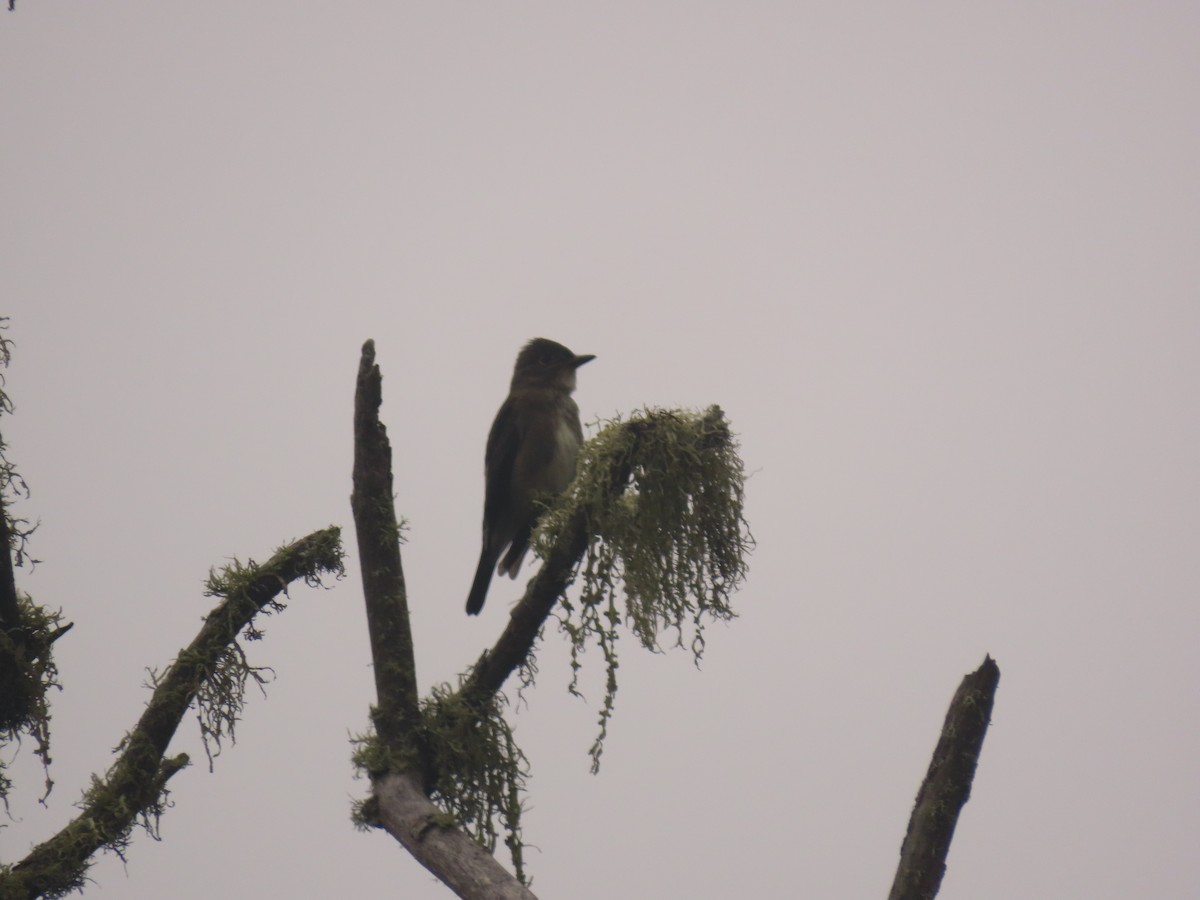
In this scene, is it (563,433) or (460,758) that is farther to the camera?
(563,433)

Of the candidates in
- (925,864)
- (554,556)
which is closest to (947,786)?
(925,864)

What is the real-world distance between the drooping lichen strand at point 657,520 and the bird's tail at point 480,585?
2.17m

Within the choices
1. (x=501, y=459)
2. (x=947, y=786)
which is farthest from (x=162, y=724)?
(x=501, y=459)

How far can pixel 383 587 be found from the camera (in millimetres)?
3889

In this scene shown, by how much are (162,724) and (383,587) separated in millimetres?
900

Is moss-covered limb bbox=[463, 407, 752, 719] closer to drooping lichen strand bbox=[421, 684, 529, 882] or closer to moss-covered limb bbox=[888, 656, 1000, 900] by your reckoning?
drooping lichen strand bbox=[421, 684, 529, 882]

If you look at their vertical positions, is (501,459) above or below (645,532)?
above

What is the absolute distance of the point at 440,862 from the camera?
3213 millimetres

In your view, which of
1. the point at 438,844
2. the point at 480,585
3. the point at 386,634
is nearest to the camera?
the point at 438,844

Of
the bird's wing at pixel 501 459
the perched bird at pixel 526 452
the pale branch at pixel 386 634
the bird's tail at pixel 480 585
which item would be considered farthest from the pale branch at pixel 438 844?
the bird's wing at pixel 501 459

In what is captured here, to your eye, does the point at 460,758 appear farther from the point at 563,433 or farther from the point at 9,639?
the point at 563,433

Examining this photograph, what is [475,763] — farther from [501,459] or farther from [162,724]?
[501,459]

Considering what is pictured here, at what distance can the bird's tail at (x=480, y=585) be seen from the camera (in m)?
6.00

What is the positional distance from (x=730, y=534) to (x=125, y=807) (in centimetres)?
216
